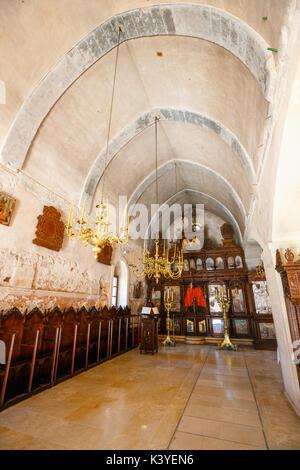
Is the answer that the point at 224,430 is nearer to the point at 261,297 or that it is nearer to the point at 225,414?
the point at 225,414

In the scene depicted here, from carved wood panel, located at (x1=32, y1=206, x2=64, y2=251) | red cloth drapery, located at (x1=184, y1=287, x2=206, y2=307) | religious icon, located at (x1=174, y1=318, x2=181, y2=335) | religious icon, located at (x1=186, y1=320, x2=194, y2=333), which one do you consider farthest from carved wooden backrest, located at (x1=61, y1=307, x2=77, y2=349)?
religious icon, located at (x1=186, y1=320, x2=194, y2=333)

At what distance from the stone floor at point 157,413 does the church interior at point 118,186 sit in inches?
1.1

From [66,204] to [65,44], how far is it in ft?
11.9

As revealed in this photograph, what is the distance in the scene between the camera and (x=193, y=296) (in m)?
11.0

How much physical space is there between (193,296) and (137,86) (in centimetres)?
922

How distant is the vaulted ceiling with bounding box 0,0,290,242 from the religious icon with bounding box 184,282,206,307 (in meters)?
5.45

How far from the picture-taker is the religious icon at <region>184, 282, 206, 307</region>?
1080cm

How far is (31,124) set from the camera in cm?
478

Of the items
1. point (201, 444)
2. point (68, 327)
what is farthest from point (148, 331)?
point (201, 444)

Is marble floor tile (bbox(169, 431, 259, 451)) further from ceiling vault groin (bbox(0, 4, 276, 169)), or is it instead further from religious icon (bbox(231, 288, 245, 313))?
religious icon (bbox(231, 288, 245, 313))

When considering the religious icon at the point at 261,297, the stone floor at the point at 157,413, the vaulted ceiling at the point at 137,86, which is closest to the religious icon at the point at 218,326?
the religious icon at the point at 261,297
